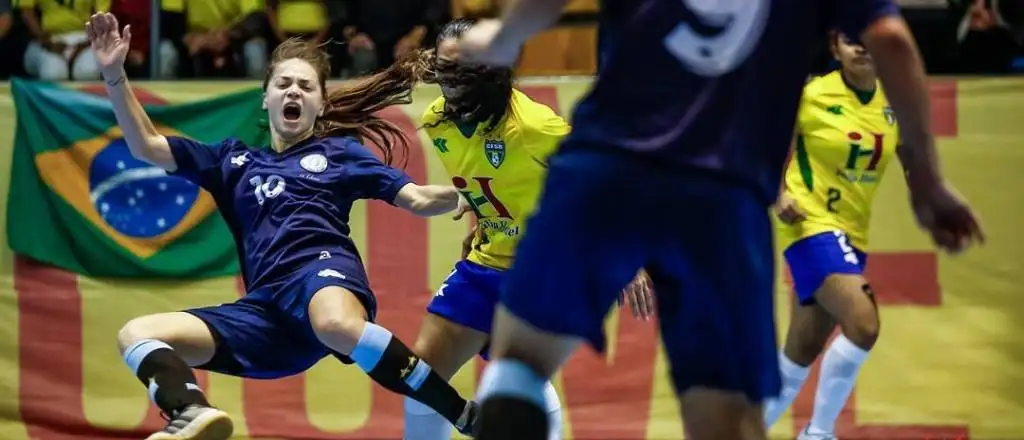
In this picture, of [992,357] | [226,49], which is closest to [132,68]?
[226,49]

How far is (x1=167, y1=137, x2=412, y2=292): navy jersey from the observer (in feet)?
15.3

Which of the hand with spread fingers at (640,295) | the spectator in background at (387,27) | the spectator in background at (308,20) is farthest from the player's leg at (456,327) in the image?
the spectator in background at (308,20)

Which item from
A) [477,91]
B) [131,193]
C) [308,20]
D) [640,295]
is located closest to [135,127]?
[477,91]

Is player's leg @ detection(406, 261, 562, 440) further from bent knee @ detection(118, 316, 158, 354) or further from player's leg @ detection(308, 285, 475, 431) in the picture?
bent knee @ detection(118, 316, 158, 354)

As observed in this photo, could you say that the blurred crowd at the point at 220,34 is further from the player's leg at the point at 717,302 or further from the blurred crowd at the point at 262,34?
the player's leg at the point at 717,302

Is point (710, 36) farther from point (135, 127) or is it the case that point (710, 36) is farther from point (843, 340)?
point (843, 340)

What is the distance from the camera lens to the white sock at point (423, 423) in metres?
4.86

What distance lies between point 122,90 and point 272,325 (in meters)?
0.97

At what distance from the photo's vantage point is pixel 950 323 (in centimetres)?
700

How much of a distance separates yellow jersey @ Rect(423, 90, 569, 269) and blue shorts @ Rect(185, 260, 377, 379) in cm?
50

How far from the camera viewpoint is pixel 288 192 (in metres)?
4.76

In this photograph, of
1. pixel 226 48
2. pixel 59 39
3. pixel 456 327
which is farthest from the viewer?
pixel 59 39

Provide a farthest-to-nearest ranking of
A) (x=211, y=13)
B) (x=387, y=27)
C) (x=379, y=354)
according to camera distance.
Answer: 1. (x=211, y=13)
2. (x=387, y=27)
3. (x=379, y=354)

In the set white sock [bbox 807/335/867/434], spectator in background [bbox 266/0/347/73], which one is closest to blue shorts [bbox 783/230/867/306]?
white sock [bbox 807/335/867/434]
